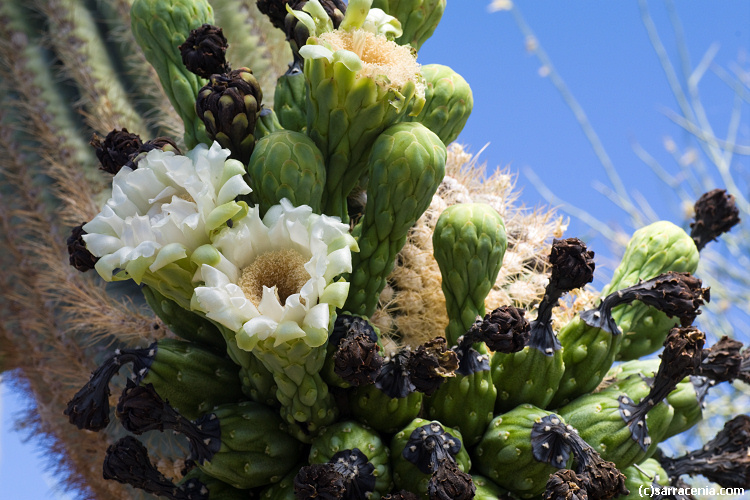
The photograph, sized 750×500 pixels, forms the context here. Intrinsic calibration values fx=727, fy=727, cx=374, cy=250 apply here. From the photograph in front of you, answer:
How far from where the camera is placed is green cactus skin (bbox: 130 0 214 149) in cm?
131

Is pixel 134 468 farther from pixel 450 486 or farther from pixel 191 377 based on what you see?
pixel 450 486

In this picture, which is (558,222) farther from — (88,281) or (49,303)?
(49,303)

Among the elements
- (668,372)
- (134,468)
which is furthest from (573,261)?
(134,468)

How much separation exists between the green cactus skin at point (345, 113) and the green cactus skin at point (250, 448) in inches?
13.6

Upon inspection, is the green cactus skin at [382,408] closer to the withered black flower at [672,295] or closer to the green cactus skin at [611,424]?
the green cactus skin at [611,424]

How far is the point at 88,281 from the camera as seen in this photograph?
1.75m

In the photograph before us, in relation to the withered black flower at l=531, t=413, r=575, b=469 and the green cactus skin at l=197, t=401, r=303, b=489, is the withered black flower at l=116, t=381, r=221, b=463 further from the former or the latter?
the withered black flower at l=531, t=413, r=575, b=469

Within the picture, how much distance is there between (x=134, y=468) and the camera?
1.11 m

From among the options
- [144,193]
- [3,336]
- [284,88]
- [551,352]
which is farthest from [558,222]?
[3,336]

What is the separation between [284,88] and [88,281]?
0.79 meters

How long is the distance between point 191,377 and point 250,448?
15 cm

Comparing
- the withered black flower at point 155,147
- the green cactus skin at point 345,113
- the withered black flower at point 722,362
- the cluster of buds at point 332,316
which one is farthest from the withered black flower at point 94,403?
the withered black flower at point 722,362

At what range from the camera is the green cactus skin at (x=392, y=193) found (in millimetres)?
1076

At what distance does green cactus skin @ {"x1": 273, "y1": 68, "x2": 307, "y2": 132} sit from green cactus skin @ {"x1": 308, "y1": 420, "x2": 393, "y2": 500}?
1.69 ft
